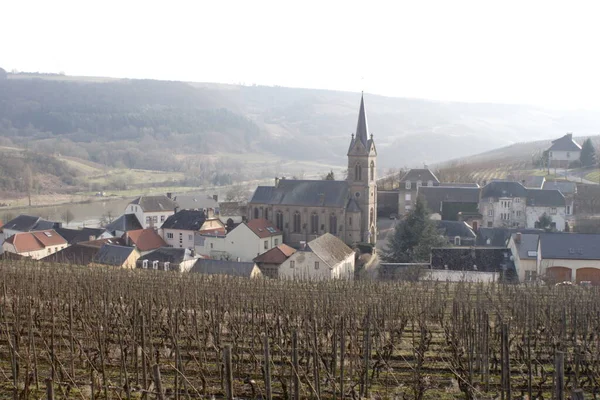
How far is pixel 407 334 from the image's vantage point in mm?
24656

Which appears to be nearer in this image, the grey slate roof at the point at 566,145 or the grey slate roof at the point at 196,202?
the grey slate roof at the point at 196,202

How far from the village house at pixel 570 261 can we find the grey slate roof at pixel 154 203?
1555 inches

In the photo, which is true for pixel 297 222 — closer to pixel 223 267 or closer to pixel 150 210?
pixel 150 210

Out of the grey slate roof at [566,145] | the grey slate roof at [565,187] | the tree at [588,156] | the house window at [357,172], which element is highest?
the grey slate roof at [566,145]

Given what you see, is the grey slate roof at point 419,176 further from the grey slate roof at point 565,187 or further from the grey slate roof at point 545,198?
the grey slate roof at point 545,198

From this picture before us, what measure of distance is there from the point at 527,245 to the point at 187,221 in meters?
29.3

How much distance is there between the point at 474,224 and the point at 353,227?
1262 cm

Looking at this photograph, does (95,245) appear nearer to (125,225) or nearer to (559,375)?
(125,225)

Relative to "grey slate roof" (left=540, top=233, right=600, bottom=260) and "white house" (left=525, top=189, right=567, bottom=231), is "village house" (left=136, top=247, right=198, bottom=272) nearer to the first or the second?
"grey slate roof" (left=540, top=233, right=600, bottom=260)

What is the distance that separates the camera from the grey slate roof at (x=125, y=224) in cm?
6216

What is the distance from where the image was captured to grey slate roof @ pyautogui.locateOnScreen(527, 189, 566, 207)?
6166cm

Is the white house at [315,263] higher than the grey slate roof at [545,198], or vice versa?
the grey slate roof at [545,198]

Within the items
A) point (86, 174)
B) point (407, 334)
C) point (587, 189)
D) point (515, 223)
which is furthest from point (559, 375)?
point (86, 174)

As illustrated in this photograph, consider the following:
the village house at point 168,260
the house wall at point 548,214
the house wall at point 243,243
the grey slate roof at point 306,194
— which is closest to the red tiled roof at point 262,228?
the house wall at point 243,243
